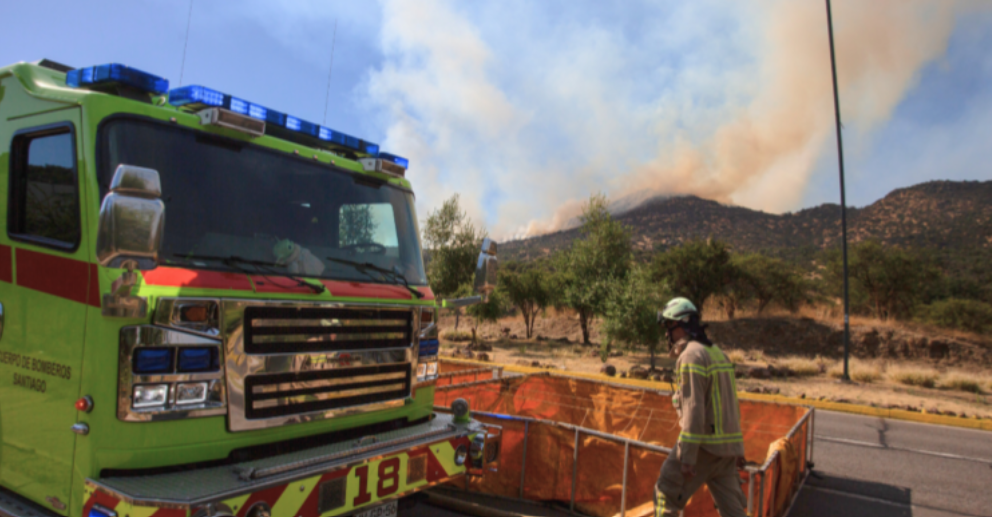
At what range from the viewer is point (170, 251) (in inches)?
118

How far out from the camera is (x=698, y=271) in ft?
109

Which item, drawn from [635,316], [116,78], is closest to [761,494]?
[116,78]

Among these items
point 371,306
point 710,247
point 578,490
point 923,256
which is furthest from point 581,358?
point 923,256

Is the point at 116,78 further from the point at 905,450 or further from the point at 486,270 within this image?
the point at 905,450

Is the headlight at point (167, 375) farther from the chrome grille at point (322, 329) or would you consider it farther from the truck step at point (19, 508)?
the truck step at point (19, 508)

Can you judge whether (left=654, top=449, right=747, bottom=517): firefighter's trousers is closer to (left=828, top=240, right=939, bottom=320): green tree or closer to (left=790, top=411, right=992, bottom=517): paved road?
(left=790, top=411, right=992, bottom=517): paved road

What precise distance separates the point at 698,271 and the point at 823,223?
164ft

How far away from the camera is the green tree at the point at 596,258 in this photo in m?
24.4

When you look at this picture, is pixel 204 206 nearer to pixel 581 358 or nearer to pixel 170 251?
pixel 170 251

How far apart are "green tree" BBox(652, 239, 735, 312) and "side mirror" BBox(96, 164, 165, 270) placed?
32167 mm

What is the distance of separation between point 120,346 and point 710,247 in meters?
33.9

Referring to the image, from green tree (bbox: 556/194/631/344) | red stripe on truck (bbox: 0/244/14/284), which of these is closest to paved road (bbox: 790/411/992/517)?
red stripe on truck (bbox: 0/244/14/284)

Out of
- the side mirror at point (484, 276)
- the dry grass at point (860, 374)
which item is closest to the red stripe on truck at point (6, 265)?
the side mirror at point (484, 276)

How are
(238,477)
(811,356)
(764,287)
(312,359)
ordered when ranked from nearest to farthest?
(238,477)
(312,359)
(811,356)
(764,287)
